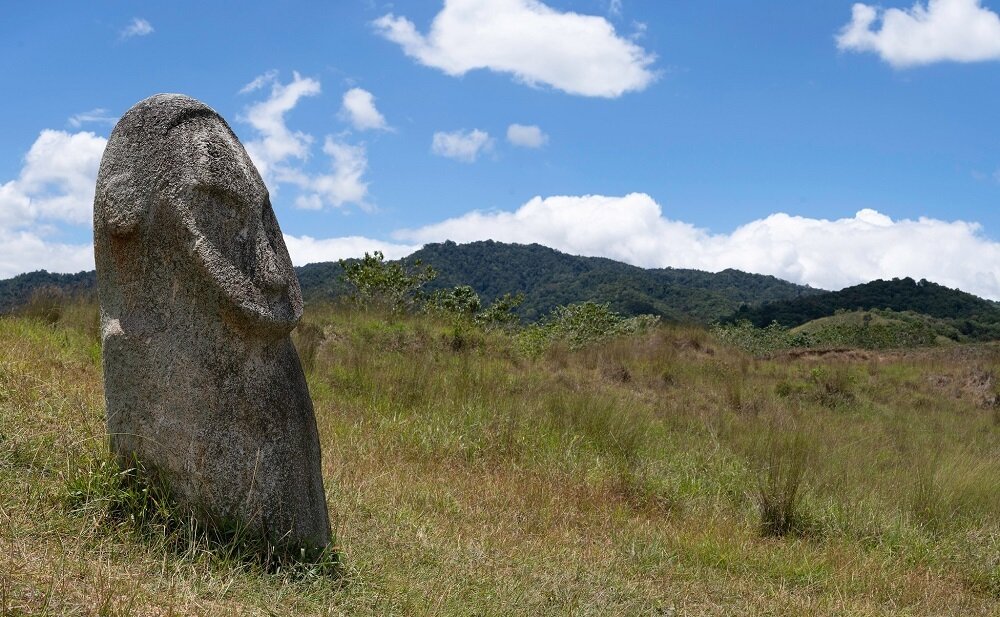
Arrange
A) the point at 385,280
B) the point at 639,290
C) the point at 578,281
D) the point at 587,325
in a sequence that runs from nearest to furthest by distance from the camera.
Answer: the point at 385,280 < the point at 587,325 < the point at 639,290 < the point at 578,281

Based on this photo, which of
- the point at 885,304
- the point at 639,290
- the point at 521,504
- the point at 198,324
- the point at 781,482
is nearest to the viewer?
the point at 198,324

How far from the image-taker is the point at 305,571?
12.1 feet

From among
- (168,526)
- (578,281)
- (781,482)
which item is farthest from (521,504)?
(578,281)

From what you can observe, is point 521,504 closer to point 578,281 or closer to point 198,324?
point 198,324

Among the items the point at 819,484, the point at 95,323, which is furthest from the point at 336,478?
the point at 95,323

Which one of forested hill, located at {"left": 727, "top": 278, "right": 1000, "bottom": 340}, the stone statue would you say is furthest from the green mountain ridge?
the stone statue

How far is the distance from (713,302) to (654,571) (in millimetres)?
75754

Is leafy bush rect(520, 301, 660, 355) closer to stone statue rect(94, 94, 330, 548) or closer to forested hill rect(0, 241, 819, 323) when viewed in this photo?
stone statue rect(94, 94, 330, 548)

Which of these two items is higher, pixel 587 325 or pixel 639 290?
pixel 639 290

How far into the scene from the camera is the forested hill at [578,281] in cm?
7350

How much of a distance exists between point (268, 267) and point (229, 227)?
0.25 meters

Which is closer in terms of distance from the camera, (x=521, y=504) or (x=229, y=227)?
(x=229, y=227)

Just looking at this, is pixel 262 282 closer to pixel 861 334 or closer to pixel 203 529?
pixel 203 529

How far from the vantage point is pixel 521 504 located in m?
6.23
